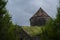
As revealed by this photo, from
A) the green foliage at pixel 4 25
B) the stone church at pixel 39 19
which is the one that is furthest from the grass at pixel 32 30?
the green foliage at pixel 4 25

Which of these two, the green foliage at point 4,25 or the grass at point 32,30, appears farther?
the grass at point 32,30

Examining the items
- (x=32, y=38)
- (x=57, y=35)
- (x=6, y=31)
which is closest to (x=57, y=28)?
(x=57, y=35)

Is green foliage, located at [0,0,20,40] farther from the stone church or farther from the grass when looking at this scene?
the stone church

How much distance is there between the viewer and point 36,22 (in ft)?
254

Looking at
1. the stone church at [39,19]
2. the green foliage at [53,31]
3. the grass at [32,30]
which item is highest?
the stone church at [39,19]

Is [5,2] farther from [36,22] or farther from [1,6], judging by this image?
[36,22]

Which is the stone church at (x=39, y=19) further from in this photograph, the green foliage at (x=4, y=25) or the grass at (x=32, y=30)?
the green foliage at (x=4, y=25)

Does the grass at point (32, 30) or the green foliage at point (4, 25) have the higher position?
the green foliage at point (4, 25)

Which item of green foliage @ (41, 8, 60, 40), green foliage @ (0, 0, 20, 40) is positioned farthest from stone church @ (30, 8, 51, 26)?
green foliage @ (41, 8, 60, 40)

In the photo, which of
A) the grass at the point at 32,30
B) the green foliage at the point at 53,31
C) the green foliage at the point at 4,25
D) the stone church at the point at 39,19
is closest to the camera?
the green foliage at the point at 53,31

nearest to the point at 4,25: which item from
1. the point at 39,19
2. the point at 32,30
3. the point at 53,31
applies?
the point at 53,31

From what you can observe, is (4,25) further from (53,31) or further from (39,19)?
(39,19)

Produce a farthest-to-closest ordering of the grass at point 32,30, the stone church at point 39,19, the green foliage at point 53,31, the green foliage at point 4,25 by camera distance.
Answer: the stone church at point 39,19
the grass at point 32,30
the green foliage at point 4,25
the green foliage at point 53,31

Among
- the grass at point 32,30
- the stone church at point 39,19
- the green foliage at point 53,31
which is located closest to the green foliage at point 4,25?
the green foliage at point 53,31
